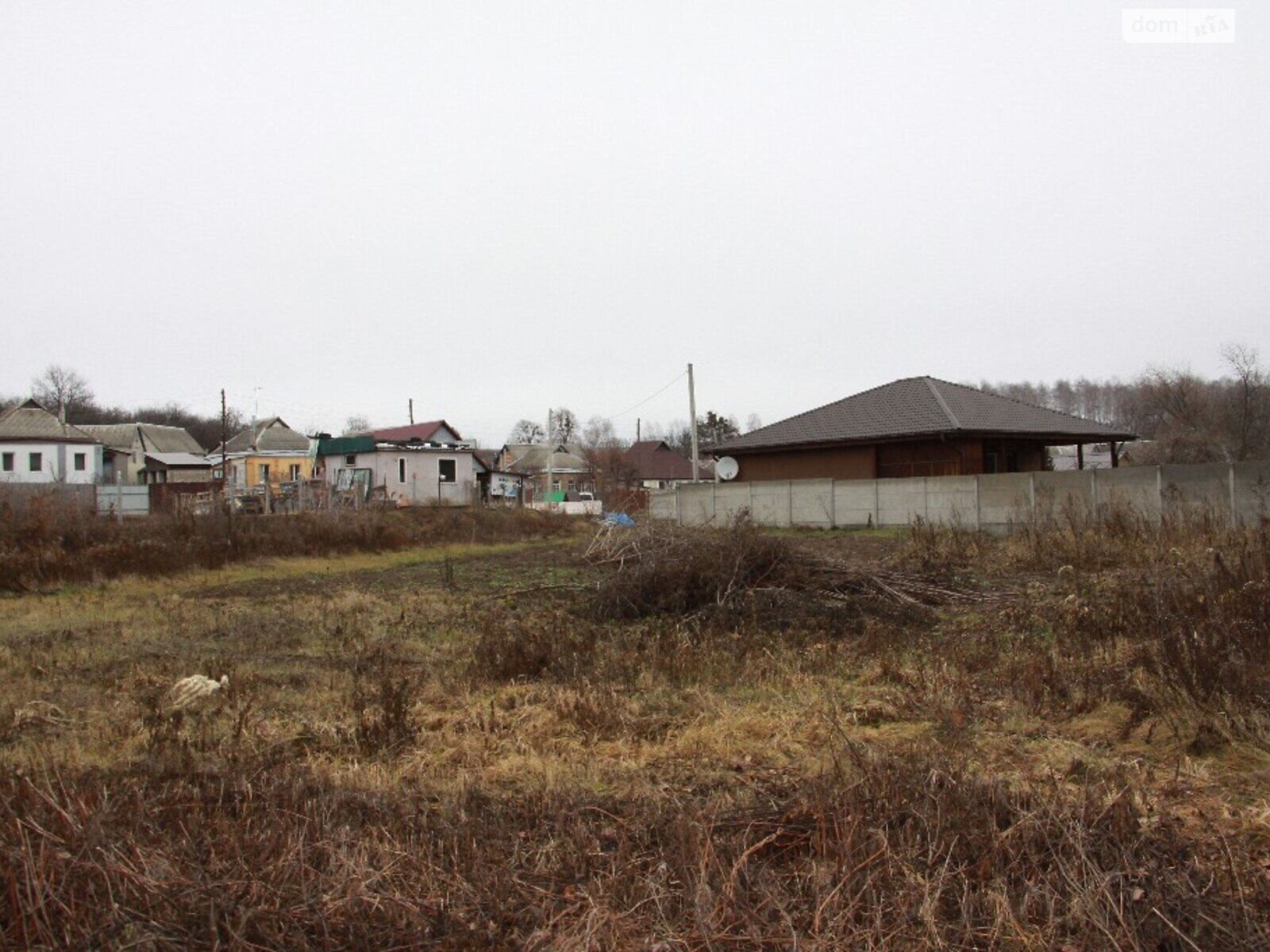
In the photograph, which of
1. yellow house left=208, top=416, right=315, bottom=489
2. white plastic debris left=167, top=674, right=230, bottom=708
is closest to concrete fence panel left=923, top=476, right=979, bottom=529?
white plastic debris left=167, top=674, right=230, bottom=708

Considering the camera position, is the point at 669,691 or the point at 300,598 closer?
the point at 669,691

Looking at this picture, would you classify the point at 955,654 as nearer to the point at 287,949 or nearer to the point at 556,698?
the point at 556,698

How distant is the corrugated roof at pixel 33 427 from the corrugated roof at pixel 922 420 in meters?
39.9

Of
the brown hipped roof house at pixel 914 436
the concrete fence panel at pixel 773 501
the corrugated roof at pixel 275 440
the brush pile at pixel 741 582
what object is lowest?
the brush pile at pixel 741 582

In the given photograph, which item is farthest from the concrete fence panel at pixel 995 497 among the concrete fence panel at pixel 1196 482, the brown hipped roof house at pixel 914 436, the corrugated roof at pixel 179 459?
the corrugated roof at pixel 179 459

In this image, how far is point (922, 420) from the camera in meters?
29.0

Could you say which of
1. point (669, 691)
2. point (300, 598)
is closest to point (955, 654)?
point (669, 691)

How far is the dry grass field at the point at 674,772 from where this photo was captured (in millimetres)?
2701

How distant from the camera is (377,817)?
3.62 meters

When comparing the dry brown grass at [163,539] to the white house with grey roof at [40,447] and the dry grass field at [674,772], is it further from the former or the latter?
the white house with grey roof at [40,447]

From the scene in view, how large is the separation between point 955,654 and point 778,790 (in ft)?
12.3

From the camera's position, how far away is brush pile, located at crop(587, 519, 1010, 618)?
9.95m

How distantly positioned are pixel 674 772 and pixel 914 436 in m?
25.7

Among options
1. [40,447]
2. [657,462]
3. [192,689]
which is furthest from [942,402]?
[40,447]
